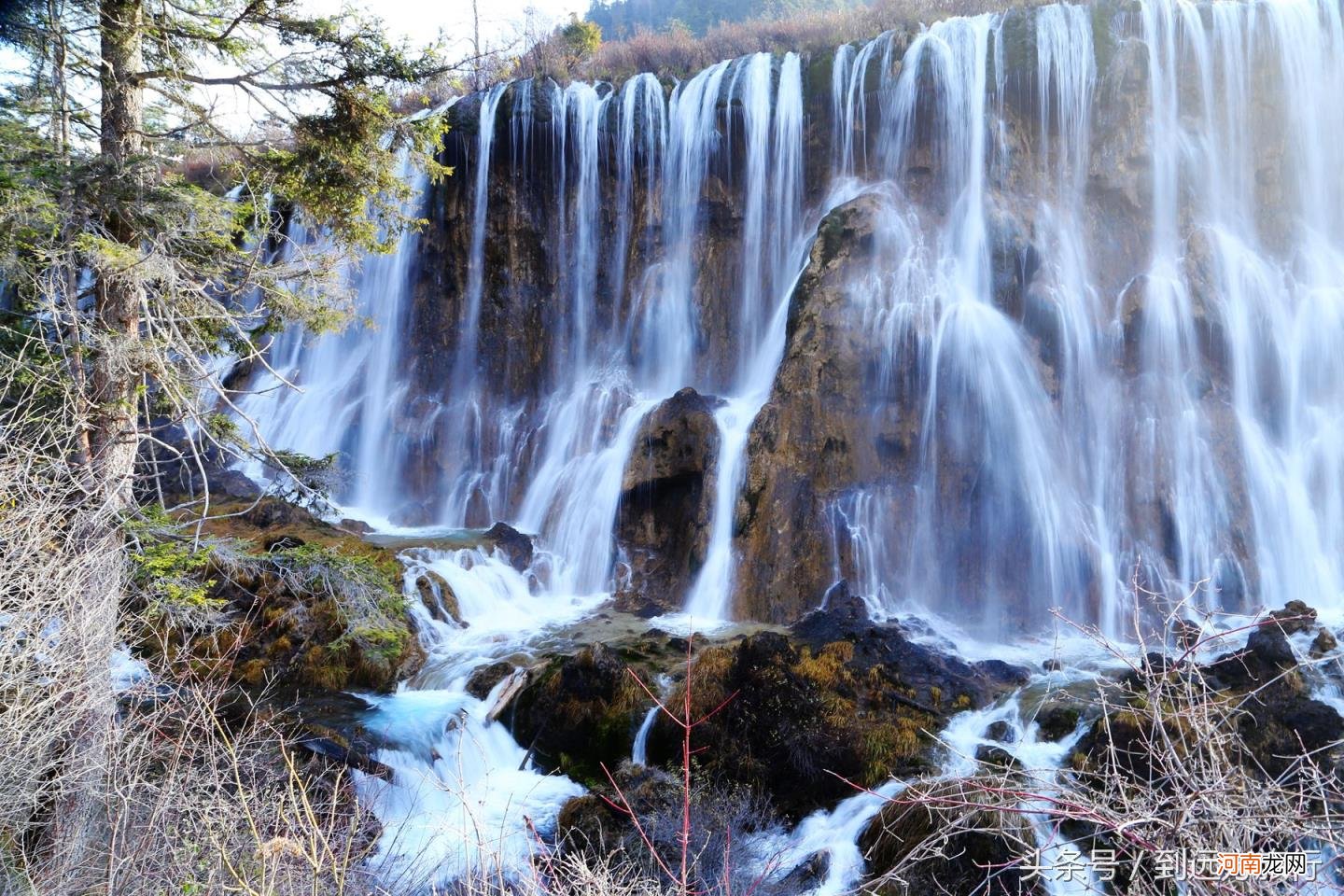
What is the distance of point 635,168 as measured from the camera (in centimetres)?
1989

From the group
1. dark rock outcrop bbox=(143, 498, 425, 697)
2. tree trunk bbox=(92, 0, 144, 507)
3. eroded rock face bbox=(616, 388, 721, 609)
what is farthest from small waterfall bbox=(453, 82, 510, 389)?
tree trunk bbox=(92, 0, 144, 507)

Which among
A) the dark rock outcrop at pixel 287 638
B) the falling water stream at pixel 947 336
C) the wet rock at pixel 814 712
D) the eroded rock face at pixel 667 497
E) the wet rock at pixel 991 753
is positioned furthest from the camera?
the eroded rock face at pixel 667 497

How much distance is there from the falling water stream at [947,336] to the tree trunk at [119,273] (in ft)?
13.0

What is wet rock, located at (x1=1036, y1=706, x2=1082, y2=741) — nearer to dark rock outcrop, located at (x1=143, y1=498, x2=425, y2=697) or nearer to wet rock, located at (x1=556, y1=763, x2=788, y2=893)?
wet rock, located at (x1=556, y1=763, x2=788, y2=893)

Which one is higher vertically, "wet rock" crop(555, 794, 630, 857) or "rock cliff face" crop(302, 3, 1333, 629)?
"rock cliff face" crop(302, 3, 1333, 629)

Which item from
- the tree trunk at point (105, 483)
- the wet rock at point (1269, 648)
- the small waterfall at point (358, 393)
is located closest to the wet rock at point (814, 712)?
the wet rock at point (1269, 648)

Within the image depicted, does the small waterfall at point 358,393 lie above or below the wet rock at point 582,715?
above

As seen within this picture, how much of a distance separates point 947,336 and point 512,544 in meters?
8.21

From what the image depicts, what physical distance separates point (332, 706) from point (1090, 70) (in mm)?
17156

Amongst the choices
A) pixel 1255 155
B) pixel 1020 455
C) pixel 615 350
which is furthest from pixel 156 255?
pixel 1255 155

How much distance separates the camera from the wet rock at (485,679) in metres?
9.72

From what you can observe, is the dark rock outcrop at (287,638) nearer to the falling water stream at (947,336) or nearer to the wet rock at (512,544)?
the falling water stream at (947,336)

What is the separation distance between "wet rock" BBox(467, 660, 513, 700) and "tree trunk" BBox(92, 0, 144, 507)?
184 inches

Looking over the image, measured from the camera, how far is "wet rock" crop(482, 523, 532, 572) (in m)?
14.3
